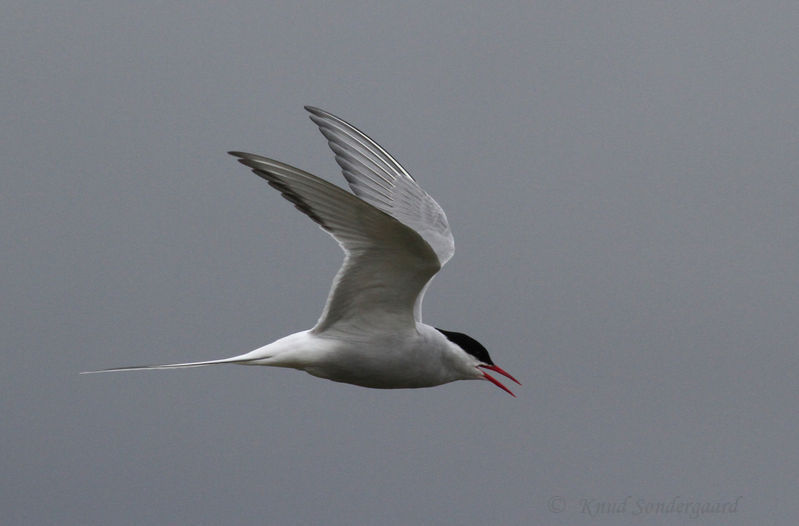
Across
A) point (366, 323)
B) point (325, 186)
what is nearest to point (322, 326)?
point (366, 323)

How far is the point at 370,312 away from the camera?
646 cm

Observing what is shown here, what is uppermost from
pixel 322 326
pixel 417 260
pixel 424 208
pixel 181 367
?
pixel 424 208

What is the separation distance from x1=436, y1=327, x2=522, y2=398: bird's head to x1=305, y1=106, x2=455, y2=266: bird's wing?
996 mm

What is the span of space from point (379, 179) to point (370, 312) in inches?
77.4

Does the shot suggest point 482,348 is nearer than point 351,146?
Yes

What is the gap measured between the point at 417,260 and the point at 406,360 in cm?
85

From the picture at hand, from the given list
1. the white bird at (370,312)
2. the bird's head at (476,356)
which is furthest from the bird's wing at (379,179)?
the bird's head at (476,356)

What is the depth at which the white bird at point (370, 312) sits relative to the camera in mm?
5433

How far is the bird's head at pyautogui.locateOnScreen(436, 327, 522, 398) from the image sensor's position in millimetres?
7008

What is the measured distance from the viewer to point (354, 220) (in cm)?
564

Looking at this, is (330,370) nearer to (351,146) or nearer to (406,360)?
(406,360)

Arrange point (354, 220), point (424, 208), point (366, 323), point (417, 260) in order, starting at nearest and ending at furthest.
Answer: point (354, 220) < point (417, 260) < point (366, 323) < point (424, 208)

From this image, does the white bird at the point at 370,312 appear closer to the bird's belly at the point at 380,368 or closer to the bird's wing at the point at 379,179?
the bird's belly at the point at 380,368

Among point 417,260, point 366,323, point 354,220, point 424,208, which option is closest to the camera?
point 354,220
